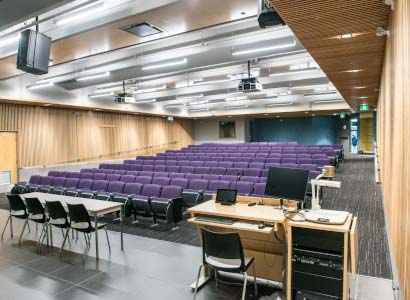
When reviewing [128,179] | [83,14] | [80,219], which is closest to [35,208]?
[80,219]

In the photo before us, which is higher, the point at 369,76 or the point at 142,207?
the point at 369,76

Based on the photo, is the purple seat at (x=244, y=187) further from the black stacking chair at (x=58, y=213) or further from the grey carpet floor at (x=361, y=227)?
the black stacking chair at (x=58, y=213)

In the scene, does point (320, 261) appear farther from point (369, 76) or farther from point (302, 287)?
point (369, 76)

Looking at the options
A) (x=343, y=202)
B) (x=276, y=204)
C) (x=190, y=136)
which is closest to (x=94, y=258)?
(x=276, y=204)

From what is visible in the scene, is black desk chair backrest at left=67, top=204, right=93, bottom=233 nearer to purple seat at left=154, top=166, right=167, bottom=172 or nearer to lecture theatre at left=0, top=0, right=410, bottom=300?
lecture theatre at left=0, top=0, right=410, bottom=300

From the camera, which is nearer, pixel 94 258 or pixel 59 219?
pixel 94 258

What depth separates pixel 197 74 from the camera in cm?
1035

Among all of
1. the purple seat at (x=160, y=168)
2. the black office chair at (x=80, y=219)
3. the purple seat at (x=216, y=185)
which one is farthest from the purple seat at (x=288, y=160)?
the black office chair at (x=80, y=219)

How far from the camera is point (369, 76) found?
6.32 m

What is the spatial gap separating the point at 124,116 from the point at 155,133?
3.06 metres

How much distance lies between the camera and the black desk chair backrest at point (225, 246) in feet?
9.32

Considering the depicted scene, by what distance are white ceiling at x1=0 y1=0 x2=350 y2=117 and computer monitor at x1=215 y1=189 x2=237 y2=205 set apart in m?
3.59

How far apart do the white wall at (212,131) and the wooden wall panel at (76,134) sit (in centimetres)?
A: 523

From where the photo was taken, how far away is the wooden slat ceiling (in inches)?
106
